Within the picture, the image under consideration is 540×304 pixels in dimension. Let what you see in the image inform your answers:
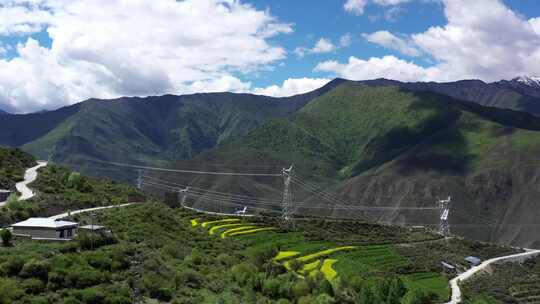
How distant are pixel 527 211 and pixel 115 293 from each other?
142 metres

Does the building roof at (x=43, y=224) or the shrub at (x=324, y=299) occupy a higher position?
the building roof at (x=43, y=224)

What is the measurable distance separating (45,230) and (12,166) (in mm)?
39229

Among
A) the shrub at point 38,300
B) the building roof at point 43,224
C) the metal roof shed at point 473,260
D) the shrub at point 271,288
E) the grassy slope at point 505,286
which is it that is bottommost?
the grassy slope at point 505,286

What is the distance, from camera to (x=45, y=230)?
39188mm

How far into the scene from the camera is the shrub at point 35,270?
2880 cm

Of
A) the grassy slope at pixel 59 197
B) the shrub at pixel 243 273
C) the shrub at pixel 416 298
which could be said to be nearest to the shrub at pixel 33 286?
the shrub at pixel 243 273

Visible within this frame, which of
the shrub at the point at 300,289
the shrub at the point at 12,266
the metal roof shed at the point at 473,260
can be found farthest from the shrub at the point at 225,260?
the metal roof shed at the point at 473,260

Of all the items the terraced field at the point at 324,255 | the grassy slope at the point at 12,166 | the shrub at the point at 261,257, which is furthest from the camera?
the grassy slope at the point at 12,166

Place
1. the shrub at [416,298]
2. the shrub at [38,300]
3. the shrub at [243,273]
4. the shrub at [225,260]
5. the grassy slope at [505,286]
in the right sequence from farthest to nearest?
1. the grassy slope at [505,286]
2. the shrub at [416,298]
3. the shrub at [225,260]
4. the shrub at [243,273]
5. the shrub at [38,300]

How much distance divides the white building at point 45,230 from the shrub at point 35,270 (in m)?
9.66

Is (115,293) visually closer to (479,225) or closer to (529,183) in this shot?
(479,225)

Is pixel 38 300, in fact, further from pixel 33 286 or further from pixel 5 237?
pixel 5 237

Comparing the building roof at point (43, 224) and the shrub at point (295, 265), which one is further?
the shrub at point (295, 265)

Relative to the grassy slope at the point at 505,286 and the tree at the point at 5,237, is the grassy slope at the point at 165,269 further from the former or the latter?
the grassy slope at the point at 505,286
